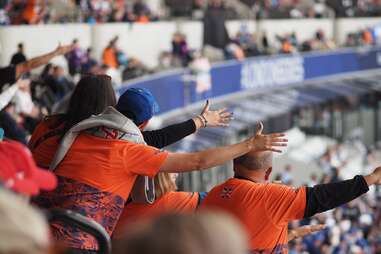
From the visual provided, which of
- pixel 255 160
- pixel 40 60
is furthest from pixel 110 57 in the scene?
pixel 255 160

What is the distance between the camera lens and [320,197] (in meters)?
4.37

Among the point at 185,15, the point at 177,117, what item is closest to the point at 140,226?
the point at 177,117

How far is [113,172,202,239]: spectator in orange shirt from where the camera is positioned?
4.76 metres

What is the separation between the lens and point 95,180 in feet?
13.9

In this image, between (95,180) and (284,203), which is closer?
(95,180)

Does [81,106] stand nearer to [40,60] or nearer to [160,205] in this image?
[160,205]

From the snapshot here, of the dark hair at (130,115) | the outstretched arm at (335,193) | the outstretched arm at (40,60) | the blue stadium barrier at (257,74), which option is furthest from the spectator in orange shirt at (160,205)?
the blue stadium barrier at (257,74)

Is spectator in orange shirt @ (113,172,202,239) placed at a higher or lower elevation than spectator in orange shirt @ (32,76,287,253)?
lower

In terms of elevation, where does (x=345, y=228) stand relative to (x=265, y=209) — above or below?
below

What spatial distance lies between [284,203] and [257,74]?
2329 cm

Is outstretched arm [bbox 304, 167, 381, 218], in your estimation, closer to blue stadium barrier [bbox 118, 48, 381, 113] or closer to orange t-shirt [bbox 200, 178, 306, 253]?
orange t-shirt [bbox 200, 178, 306, 253]

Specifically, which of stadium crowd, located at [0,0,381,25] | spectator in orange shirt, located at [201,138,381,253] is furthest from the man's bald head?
stadium crowd, located at [0,0,381,25]

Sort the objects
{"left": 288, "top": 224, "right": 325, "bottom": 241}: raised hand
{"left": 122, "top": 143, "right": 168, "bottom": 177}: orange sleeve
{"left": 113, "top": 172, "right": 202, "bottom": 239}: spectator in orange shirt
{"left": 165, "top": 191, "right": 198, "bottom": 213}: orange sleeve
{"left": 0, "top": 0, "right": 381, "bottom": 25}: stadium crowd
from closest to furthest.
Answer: {"left": 122, "top": 143, "right": 168, "bottom": 177}: orange sleeve < {"left": 113, "top": 172, "right": 202, "bottom": 239}: spectator in orange shirt < {"left": 165, "top": 191, "right": 198, "bottom": 213}: orange sleeve < {"left": 288, "top": 224, "right": 325, "bottom": 241}: raised hand < {"left": 0, "top": 0, "right": 381, "bottom": 25}: stadium crowd

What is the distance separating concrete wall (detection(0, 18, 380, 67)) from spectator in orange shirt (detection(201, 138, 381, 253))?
214 inches
